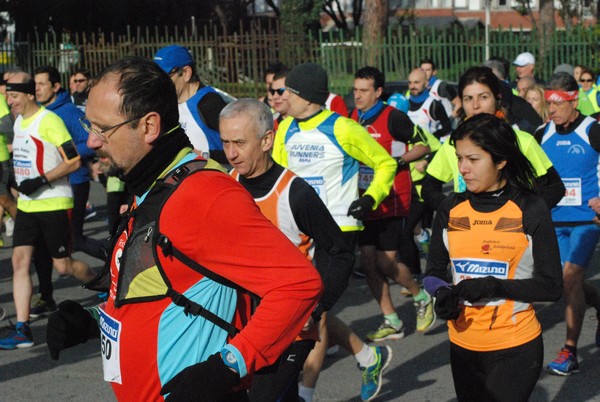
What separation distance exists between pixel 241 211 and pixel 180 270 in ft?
0.77

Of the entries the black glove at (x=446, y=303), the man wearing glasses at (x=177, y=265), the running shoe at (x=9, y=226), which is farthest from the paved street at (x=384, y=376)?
the running shoe at (x=9, y=226)

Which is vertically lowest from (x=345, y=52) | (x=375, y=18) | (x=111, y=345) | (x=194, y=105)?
(x=111, y=345)

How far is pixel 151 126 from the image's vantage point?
9.16 feet

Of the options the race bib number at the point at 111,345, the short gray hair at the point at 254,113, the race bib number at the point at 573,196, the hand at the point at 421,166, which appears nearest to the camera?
the race bib number at the point at 111,345

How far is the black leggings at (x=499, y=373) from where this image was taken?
4.31 m

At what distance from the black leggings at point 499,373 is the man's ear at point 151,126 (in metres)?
2.13

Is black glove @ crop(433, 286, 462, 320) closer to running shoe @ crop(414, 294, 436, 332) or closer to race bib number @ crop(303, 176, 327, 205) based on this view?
race bib number @ crop(303, 176, 327, 205)

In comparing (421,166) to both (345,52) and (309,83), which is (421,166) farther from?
(345,52)

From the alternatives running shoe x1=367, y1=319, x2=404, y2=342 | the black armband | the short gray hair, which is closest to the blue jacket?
the black armband

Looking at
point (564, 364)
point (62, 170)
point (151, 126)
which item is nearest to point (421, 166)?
point (62, 170)

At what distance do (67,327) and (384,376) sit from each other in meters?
4.13

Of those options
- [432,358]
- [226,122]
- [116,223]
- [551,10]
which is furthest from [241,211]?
[551,10]

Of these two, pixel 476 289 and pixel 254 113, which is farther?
pixel 254 113

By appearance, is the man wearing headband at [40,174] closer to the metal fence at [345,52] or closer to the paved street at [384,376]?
the paved street at [384,376]
